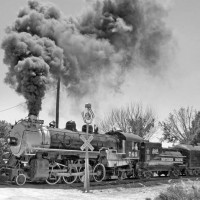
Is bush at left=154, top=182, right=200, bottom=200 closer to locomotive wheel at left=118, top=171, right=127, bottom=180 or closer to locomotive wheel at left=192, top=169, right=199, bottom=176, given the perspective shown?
locomotive wheel at left=118, top=171, right=127, bottom=180

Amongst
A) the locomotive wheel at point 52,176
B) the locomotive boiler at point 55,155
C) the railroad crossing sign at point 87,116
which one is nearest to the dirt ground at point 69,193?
the locomotive boiler at point 55,155

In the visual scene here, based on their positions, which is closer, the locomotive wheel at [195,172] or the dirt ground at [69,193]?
the dirt ground at [69,193]

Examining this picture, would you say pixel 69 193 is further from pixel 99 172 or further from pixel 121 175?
pixel 121 175

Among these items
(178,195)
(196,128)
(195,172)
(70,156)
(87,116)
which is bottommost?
(195,172)

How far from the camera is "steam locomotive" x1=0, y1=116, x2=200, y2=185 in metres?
14.7

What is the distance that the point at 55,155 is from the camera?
1566 cm

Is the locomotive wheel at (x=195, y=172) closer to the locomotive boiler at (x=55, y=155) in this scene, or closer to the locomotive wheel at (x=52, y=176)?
the locomotive boiler at (x=55, y=155)

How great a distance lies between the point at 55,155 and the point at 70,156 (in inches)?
42.5

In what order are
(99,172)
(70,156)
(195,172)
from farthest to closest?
1. (195,172)
2. (99,172)
3. (70,156)

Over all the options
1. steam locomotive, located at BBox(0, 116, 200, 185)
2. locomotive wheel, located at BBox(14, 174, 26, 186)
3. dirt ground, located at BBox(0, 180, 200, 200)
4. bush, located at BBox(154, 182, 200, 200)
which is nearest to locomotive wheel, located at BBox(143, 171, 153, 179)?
steam locomotive, located at BBox(0, 116, 200, 185)

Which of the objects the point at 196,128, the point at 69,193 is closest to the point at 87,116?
the point at 69,193

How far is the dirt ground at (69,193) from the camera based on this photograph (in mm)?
10375

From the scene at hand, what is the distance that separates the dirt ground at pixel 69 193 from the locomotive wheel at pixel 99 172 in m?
2.29

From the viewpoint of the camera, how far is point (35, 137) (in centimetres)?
1488
